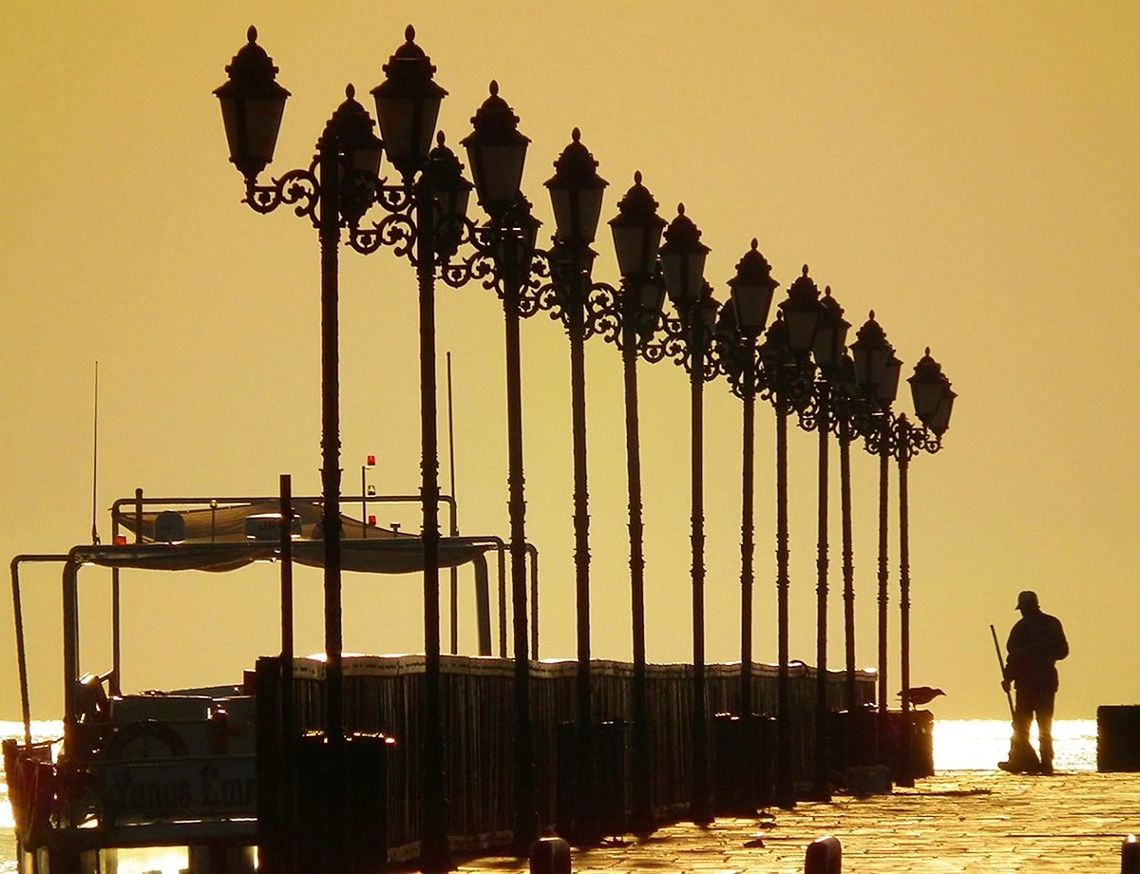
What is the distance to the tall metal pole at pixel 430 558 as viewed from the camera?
854 inches

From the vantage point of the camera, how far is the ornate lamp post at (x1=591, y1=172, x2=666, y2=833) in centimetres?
2805

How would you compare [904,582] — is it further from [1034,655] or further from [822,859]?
[822,859]

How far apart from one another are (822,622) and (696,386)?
841 cm

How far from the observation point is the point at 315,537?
3731 centimetres

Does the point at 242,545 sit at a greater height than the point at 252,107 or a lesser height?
lesser

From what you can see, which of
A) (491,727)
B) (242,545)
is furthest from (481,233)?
(242,545)

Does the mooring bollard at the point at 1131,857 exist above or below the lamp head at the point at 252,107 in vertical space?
below

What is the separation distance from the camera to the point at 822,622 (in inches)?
1506

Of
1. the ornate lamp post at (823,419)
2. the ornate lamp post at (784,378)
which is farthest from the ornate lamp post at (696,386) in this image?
the ornate lamp post at (823,419)

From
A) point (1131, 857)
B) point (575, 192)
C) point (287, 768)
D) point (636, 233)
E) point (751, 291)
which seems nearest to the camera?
point (1131, 857)

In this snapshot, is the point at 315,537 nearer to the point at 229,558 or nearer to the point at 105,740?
the point at 229,558

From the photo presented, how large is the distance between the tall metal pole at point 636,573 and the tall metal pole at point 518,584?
3656 millimetres

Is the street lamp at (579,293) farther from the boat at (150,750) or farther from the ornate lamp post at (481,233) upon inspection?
the boat at (150,750)

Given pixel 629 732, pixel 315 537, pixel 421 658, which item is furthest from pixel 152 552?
pixel 421 658
